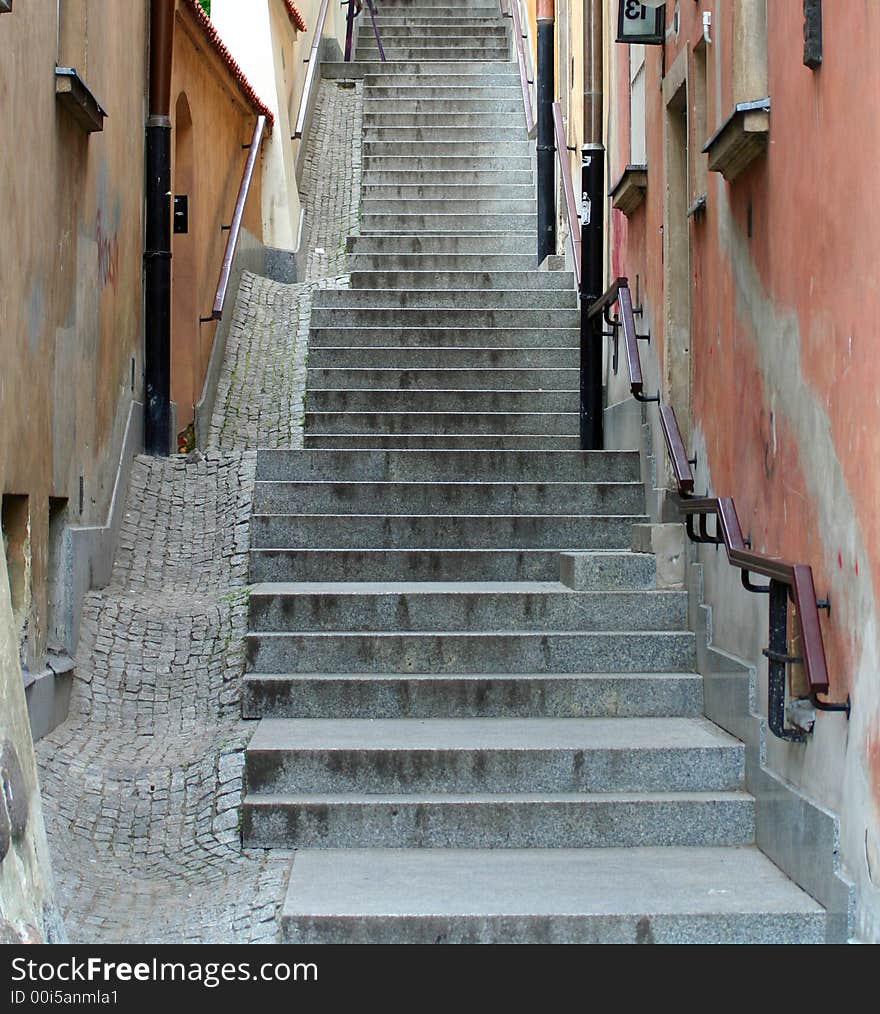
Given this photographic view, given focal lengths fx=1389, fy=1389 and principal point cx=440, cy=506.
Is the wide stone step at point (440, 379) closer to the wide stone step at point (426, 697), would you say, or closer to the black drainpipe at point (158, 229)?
the black drainpipe at point (158, 229)

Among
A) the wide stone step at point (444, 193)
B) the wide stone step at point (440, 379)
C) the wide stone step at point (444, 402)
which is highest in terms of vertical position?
the wide stone step at point (444, 193)

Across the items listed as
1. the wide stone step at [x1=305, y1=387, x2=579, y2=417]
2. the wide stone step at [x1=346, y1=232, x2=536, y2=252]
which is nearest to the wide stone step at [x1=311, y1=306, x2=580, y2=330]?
the wide stone step at [x1=305, y1=387, x2=579, y2=417]

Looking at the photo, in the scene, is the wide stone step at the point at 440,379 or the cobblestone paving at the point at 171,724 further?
the wide stone step at the point at 440,379

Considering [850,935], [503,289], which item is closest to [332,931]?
[850,935]

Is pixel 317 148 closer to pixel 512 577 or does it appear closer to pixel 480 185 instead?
pixel 480 185

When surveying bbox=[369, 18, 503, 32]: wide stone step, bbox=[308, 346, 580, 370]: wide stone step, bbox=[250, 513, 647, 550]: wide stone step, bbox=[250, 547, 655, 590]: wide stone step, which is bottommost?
bbox=[250, 547, 655, 590]: wide stone step

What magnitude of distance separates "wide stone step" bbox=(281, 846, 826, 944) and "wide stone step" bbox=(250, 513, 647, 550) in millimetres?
2610

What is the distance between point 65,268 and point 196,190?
13.4 ft

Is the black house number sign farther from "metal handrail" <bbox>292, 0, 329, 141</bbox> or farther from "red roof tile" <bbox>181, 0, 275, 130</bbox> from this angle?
"metal handrail" <bbox>292, 0, 329, 141</bbox>

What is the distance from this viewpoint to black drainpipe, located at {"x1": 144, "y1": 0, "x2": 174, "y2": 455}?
8.19m

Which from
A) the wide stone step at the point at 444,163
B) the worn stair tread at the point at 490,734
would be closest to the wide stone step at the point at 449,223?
the wide stone step at the point at 444,163

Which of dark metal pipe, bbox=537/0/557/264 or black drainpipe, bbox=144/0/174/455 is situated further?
dark metal pipe, bbox=537/0/557/264

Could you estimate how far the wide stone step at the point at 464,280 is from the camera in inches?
412

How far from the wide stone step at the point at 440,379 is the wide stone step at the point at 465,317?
64 centimetres
